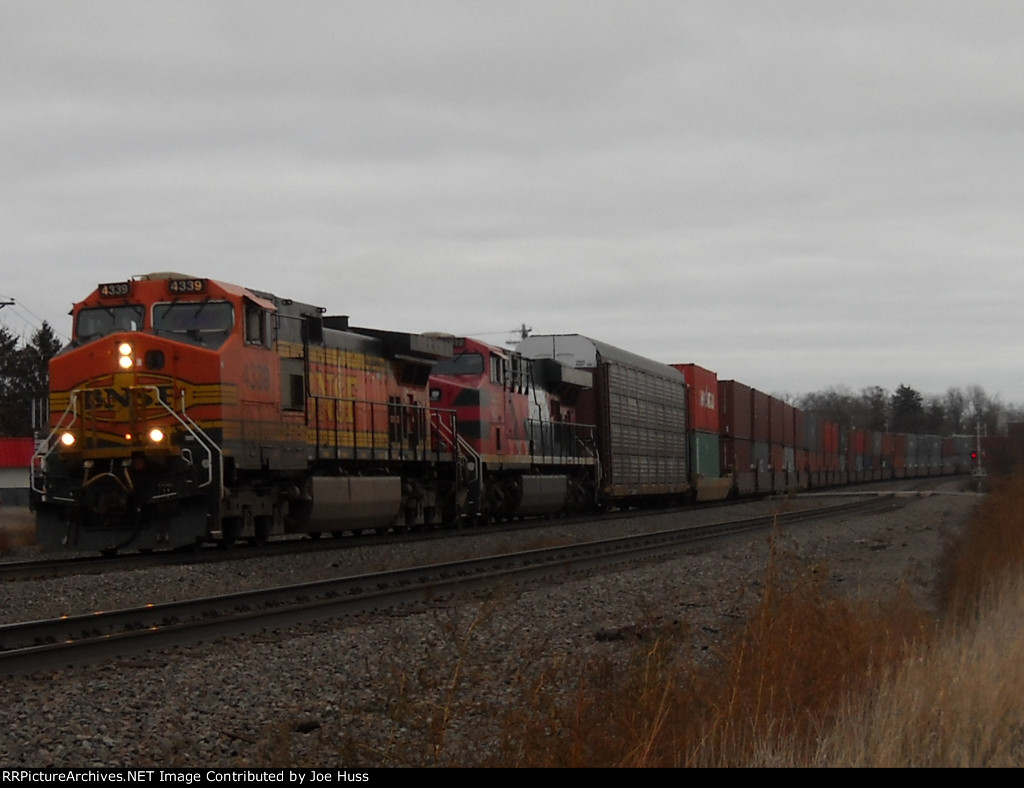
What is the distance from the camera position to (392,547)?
17766 millimetres

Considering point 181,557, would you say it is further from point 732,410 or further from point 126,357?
point 732,410

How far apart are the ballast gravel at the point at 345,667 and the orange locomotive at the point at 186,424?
44.7 inches

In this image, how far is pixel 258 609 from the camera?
1080 centimetres

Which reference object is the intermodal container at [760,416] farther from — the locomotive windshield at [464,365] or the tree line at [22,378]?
the tree line at [22,378]

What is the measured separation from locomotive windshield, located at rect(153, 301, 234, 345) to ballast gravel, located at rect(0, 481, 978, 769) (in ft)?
10.2

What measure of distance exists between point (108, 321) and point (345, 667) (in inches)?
359

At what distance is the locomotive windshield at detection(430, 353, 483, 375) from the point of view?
77.3ft

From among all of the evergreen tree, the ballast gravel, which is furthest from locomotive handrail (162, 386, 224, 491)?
Result: the evergreen tree

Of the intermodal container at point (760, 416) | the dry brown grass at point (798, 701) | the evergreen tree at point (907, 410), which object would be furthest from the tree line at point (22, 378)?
the evergreen tree at point (907, 410)

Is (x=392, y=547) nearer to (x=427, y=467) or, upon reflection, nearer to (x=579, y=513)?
(x=427, y=467)

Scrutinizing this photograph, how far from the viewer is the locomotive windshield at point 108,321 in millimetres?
15641

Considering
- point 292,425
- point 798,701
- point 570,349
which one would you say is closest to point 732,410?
point 570,349

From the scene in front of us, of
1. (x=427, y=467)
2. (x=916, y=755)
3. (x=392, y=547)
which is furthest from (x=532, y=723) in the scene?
(x=427, y=467)

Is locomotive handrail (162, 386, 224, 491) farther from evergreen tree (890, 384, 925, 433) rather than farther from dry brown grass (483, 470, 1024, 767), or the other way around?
evergreen tree (890, 384, 925, 433)
